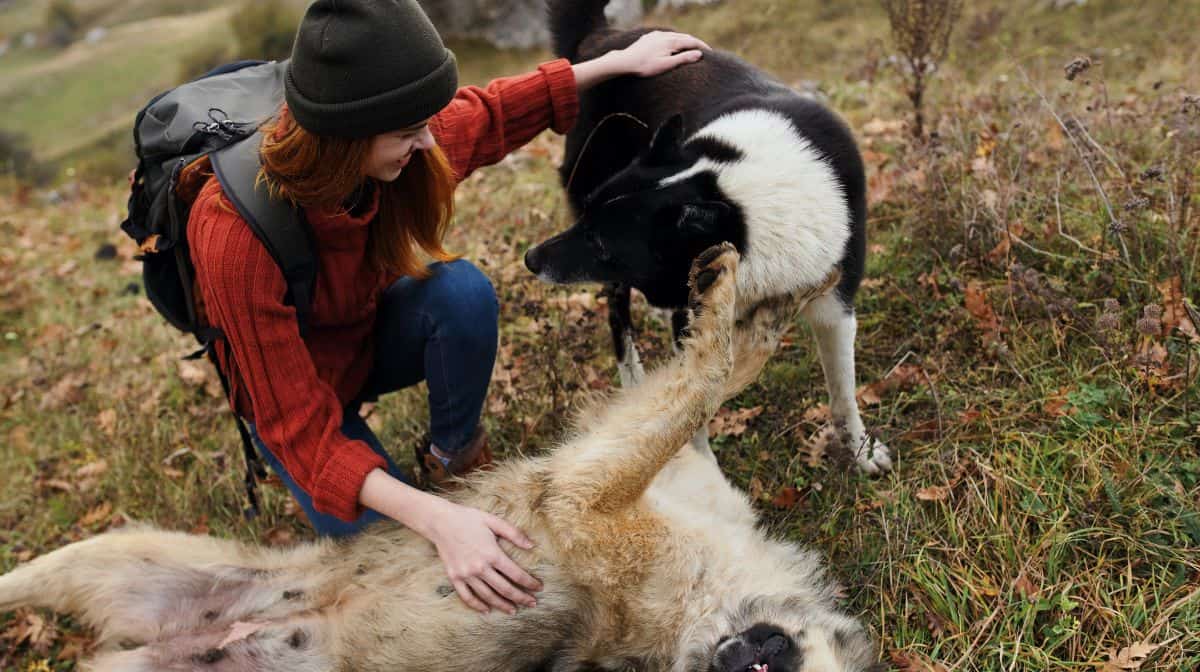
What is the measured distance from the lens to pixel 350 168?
210 cm

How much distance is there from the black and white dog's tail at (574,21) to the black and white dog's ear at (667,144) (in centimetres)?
80

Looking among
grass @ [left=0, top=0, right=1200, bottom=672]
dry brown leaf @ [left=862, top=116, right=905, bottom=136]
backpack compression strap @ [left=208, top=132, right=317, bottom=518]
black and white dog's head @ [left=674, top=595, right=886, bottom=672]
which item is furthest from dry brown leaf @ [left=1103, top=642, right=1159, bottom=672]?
dry brown leaf @ [left=862, top=116, right=905, bottom=136]

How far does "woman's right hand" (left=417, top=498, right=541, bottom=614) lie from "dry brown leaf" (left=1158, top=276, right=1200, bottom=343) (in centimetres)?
229

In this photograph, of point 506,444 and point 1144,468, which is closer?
point 1144,468

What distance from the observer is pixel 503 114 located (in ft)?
9.29

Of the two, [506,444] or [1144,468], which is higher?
[1144,468]

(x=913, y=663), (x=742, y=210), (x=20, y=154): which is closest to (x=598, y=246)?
(x=742, y=210)

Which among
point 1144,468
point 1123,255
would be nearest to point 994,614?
point 1144,468

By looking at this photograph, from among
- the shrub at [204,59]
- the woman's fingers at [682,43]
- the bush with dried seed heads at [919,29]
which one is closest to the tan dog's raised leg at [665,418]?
the woman's fingers at [682,43]

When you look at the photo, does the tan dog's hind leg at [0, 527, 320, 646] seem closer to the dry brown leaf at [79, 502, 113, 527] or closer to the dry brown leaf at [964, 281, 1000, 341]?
the dry brown leaf at [79, 502, 113, 527]

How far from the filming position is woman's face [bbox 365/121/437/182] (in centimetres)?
210

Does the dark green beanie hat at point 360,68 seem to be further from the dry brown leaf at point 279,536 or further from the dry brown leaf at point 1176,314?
the dry brown leaf at point 1176,314

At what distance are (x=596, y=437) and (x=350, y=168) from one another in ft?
3.42

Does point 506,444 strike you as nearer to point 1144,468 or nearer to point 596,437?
point 596,437
